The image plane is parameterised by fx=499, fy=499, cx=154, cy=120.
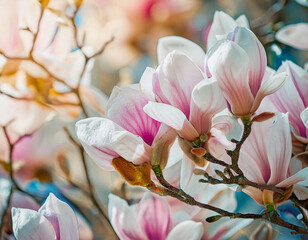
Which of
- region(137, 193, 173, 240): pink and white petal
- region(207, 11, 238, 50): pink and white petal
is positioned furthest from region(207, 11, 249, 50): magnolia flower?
region(137, 193, 173, 240): pink and white petal

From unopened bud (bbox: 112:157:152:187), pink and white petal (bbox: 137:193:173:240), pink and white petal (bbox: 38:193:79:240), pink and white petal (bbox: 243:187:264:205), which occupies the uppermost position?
unopened bud (bbox: 112:157:152:187)

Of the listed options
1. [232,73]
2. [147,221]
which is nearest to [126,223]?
[147,221]

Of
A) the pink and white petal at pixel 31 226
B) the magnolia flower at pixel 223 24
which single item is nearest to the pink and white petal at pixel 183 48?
the magnolia flower at pixel 223 24

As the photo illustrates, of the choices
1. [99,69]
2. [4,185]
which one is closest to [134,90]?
[4,185]

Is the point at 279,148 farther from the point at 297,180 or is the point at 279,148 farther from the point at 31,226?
the point at 31,226

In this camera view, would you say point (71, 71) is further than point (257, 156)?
Yes

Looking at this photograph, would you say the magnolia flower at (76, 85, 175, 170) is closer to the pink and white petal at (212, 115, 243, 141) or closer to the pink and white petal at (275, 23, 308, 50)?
the pink and white petal at (212, 115, 243, 141)

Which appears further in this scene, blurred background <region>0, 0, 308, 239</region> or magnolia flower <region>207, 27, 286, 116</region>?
blurred background <region>0, 0, 308, 239</region>
